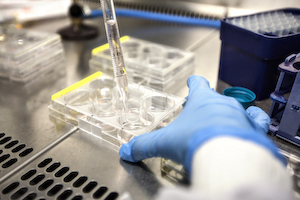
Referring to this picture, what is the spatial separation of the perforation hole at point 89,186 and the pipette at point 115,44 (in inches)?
13.4

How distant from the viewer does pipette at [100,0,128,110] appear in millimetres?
1054

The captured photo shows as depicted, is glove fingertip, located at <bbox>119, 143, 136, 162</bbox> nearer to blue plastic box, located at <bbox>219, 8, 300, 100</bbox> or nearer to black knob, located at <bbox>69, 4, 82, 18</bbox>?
blue plastic box, located at <bbox>219, 8, 300, 100</bbox>

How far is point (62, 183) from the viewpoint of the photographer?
859 millimetres

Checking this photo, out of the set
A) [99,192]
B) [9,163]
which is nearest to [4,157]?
[9,163]

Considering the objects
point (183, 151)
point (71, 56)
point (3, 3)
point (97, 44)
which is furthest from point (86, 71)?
point (3, 3)

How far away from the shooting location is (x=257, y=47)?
3.73 ft

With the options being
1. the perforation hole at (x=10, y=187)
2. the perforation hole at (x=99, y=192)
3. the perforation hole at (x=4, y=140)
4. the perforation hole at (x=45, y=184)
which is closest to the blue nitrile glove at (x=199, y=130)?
the perforation hole at (x=99, y=192)

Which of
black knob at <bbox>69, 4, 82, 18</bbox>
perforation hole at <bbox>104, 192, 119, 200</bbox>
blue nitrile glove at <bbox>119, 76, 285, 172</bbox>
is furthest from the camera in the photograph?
black knob at <bbox>69, 4, 82, 18</bbox>

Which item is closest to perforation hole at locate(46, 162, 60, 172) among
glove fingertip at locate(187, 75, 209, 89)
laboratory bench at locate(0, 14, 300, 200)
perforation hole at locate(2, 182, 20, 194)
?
laboratory bench at locate(0, 14, 300, 200)

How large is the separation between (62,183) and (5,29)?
4.39 feet

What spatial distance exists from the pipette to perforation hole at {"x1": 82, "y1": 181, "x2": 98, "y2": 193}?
0.34 m

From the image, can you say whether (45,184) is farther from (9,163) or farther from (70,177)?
(9,163)

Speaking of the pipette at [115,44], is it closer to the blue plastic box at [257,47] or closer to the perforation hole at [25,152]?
the perforation hole at [25,152]

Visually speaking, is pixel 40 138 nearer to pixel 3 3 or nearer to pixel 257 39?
pixel 257 39
